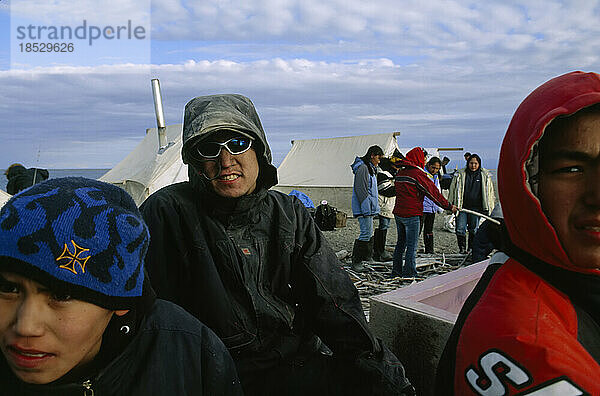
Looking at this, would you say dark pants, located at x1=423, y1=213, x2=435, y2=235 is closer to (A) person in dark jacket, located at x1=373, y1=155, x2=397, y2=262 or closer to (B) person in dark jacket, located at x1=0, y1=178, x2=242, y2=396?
(A) person in dark jacket, located at x1=373, y1=155, x2=397, y2=262

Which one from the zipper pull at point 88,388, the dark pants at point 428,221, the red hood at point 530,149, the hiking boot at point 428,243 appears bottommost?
the hiking boot at point 428,243

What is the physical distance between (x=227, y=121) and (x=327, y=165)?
1382 centimetres

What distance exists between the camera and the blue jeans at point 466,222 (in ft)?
26.6

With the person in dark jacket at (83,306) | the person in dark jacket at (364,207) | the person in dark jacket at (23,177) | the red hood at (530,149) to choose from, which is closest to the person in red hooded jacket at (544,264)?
the red hood at (530,149)

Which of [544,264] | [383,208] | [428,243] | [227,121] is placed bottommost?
[428,243]

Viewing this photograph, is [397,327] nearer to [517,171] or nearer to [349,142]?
[517,171]

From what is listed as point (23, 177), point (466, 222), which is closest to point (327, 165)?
point (466, 222)

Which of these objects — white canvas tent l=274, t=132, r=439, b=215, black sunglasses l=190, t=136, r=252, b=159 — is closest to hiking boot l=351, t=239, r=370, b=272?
black sunglasses l=190, t=136, r=252, b=159

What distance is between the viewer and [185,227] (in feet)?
6.57

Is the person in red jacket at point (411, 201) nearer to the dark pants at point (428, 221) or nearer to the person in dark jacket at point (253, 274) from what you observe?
the dark pants at point (428, 221)

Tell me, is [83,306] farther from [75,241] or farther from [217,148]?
[217,148]

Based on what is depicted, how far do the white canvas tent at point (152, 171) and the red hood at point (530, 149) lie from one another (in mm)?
11230

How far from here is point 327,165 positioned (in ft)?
51.6

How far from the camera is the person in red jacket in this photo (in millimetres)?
6562
